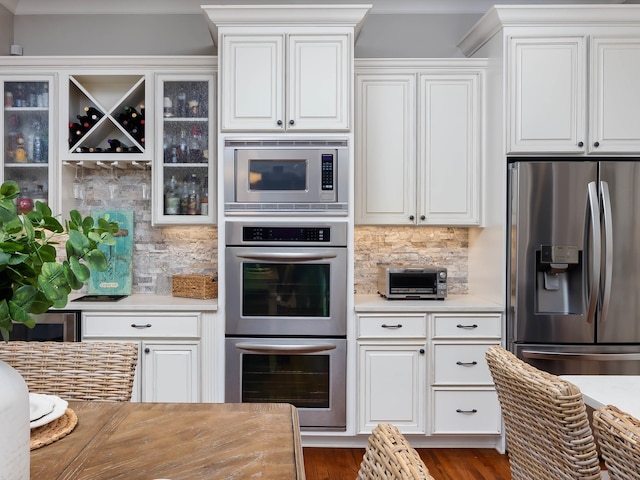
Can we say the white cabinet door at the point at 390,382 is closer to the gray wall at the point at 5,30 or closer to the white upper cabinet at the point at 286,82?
the white upper cabinet at the point at 286,82

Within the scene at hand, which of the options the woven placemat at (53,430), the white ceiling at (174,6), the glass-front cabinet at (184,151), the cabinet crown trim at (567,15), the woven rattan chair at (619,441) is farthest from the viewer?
the white ceiling at (174,6)

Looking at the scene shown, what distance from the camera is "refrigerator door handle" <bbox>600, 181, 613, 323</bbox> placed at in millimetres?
2852

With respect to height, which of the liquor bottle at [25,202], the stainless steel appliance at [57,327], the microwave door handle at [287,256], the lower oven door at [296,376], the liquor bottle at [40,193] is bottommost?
the lower oven door at [296,376]

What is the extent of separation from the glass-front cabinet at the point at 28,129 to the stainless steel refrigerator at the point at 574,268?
9.50ft

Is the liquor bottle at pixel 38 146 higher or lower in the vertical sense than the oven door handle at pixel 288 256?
higher

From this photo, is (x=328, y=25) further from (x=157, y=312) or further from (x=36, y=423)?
(x=36, y=423)

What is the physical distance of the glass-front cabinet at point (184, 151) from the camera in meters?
3.29

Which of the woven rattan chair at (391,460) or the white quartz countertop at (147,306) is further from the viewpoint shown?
the white quartz countertop at (147,306)

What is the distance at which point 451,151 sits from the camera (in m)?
3.31

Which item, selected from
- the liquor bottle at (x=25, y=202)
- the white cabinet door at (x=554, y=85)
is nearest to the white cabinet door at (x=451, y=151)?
the white cabinet door at (x=554, y=85)

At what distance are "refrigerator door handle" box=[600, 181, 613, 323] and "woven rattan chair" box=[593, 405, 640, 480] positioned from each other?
2089 millimetres

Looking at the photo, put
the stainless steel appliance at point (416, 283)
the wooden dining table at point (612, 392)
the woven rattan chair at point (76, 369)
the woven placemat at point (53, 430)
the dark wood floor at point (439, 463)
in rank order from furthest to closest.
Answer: the stainless steel appliance at point (416, 283) → the dark wood floor at point (439, 463) → the woven rattan chair at point (76, 369) → the wooden dining table at point (612, 392) → the woven placemat at point (53, 430)

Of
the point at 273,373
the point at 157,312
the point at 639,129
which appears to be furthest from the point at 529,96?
the point at 157,312

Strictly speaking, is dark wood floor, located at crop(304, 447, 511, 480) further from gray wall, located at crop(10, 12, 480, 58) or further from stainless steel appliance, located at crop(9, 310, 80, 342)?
gray wall, located at crop(10, 12, 480, 58)
